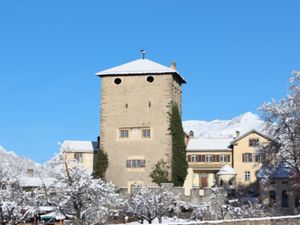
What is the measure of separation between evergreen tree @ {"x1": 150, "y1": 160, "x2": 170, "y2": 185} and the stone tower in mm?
426

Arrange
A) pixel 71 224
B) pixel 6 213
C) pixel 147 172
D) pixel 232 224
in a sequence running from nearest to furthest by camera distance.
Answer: pixel 232 224 < pixel 71 224 < pixel 6 213 < pixel 147 172

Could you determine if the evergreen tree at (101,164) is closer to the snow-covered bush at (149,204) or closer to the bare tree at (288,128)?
the snow-covered bush at (149,204)

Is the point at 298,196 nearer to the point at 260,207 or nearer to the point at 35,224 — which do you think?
the point at 260,207

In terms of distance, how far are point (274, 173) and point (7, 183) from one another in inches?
844

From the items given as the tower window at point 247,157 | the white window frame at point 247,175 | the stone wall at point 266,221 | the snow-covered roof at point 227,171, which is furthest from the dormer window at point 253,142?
the stone wall at point 266,221

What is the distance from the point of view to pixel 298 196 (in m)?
56.2

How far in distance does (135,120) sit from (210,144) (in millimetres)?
10586

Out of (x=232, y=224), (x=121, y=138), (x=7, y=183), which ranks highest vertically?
(x=121, y=138)

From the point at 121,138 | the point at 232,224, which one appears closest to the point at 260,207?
the point at 121,138

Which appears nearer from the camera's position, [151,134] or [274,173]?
[274,173]

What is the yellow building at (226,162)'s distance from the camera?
6575cm

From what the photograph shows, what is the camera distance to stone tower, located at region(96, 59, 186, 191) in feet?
206

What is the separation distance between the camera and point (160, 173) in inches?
2424

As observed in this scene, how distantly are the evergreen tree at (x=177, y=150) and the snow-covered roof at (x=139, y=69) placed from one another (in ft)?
10.9
